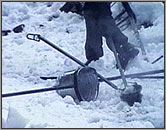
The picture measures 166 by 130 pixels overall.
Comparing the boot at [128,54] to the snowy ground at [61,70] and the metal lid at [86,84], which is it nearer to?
the snowy ground at [61,70]

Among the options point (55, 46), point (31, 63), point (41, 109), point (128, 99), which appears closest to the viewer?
point (41, 109)

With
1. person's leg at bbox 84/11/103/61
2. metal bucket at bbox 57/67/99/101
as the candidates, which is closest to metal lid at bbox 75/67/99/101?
metal bucket at bbox 57/67/99/101

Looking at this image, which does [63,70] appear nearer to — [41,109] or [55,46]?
[55,46]

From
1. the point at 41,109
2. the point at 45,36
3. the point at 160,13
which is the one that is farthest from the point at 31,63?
the point at 160,13

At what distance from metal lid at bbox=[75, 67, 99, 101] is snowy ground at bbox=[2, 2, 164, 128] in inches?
1.4

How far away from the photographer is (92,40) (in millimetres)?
2074

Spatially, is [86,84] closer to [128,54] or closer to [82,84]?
[82,84]

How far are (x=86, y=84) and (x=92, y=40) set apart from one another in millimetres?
284

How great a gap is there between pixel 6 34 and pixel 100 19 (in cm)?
48

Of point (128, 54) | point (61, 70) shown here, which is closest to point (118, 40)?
point (128, 54)

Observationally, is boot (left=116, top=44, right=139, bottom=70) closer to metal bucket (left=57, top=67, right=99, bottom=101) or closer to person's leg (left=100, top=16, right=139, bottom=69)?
person's leg (left=100, top=16, right=139, bottom=69)

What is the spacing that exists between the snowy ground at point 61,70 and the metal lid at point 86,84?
0.04 m

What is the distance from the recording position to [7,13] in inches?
82.0

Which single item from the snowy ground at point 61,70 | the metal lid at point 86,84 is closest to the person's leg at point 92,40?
the snowy ground at point 61,70
